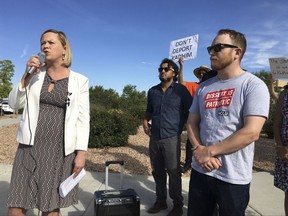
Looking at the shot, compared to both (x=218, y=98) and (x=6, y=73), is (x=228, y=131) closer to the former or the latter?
(x=218, y=98)

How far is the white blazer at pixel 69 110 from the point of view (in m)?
2.47

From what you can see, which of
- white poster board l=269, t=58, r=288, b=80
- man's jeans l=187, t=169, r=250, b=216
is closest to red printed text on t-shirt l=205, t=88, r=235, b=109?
man's jeans l=187, t=169, r=250, b=216

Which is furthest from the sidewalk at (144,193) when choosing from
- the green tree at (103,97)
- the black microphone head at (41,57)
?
the green tree at (103,97)

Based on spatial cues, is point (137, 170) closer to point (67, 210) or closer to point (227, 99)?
point (67, 210)

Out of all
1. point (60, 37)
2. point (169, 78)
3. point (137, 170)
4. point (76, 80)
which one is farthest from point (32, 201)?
point (137, 170)

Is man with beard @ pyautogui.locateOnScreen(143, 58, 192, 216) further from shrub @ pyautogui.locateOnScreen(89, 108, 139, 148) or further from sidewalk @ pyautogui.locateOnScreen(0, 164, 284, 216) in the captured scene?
shrub @ pyautogui.locateOnScreen(89, 108, 139, 148)

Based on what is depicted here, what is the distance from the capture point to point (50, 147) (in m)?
2.51

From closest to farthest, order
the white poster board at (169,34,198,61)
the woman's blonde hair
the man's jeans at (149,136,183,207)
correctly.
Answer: the woman's blonde hair, the man's jeans at (149,136,183,207), the white poster board at (169,34,198,61)

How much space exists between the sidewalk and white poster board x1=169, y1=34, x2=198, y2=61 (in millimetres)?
2529

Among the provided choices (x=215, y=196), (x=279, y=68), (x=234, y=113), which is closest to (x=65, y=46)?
(x=234, y=113)

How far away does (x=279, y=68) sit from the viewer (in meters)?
4.07

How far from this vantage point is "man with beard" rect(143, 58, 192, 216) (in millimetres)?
3953

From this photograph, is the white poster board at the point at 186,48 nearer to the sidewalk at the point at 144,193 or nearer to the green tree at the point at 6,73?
the sidewalk at the point at 144,193

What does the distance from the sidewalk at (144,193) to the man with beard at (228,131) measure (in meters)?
2.06
